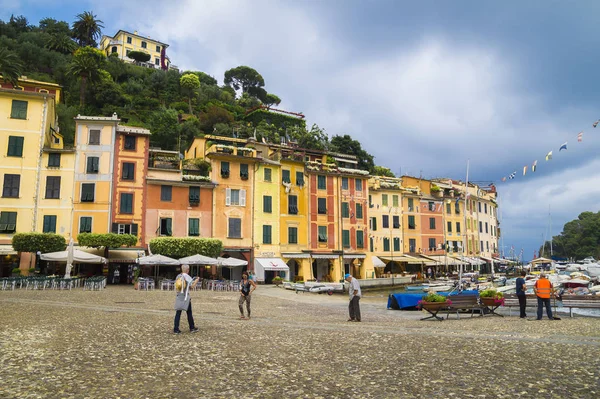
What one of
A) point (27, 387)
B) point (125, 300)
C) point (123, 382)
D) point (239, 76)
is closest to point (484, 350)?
point (123, 382)

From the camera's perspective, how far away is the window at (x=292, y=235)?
2159 inches

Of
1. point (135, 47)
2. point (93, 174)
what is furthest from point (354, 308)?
point (135, 47)

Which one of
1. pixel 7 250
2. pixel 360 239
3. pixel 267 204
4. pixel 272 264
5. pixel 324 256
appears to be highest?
pixel 267 204

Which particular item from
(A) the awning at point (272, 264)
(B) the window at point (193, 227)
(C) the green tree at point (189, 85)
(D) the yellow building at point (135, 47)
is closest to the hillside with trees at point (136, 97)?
(C) the green tree at point (189, 85)

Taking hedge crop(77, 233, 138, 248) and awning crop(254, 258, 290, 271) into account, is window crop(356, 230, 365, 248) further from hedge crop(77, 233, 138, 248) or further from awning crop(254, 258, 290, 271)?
hedge crop(77, 233, 138, 248)

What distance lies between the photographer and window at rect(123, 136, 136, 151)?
47.0 m

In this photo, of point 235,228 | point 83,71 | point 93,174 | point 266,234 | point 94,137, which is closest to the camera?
point 93,174

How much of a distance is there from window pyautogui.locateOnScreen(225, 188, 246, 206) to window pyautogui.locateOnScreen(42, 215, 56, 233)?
16799mm

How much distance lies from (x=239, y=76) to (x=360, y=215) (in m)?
95.4

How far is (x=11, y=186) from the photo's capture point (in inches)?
1692

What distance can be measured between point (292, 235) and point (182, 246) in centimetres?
1569

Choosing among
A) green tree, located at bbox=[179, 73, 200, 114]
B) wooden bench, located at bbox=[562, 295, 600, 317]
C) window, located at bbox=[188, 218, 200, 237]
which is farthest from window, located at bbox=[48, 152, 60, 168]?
green tree, located at bbox=[179, 73, 200, 114]

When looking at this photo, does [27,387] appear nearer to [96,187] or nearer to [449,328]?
[449,328]

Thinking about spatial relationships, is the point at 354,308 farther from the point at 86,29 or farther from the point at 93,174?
the point at 86,29
